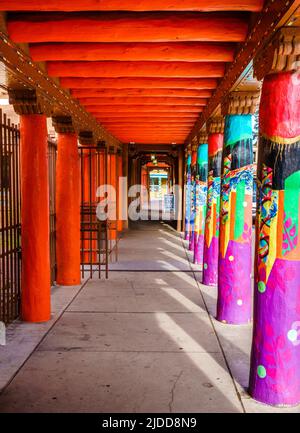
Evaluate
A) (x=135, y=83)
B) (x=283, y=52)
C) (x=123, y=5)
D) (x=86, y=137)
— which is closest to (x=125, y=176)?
(x=86, y=137)

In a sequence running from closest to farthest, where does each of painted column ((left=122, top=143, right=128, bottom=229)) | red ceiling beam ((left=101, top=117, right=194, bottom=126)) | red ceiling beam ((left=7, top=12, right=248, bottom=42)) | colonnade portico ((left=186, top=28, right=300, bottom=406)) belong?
colonnade portico ((left=186, top=28, right=300, bottom=406)), red ceiling beam ((left=7, top=12, right=248, bottom=42)), red ceiling beam ((left=101, top=117, right=194, bottom=126)), painted column ((left=122, top=143, right=128, bottom=229))

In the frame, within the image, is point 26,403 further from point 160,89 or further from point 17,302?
point 160,89

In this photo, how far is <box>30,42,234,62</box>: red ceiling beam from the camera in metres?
5.51

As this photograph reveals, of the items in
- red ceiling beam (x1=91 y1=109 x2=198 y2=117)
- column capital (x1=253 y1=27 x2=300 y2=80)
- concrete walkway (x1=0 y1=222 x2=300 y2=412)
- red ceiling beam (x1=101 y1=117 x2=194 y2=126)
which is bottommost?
concrete walkway (x1=0 y1=222 x2=300 y2=412)

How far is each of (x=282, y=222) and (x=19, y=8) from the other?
11.1ft

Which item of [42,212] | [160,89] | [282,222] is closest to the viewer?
[282,222]

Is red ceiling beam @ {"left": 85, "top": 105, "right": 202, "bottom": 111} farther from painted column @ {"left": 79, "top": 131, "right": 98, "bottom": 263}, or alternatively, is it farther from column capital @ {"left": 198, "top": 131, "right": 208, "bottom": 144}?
column capital @ {"left": 198, "top": 131, "right": 208, "bottom": 144}

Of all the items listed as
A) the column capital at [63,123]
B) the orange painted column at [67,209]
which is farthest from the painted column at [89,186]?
the column capital at [63,123]

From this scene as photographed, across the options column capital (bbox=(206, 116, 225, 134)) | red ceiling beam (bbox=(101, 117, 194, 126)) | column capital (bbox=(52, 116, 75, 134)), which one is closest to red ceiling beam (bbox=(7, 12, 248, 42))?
column capital (bbox=(206, 116, 225, 134))

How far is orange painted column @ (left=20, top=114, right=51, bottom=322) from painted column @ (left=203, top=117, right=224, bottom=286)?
3735 millimetres

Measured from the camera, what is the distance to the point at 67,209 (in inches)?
356

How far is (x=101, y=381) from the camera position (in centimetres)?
463

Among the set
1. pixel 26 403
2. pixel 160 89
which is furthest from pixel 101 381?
pixel 160 89

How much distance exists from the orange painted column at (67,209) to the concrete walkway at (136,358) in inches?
24.1
